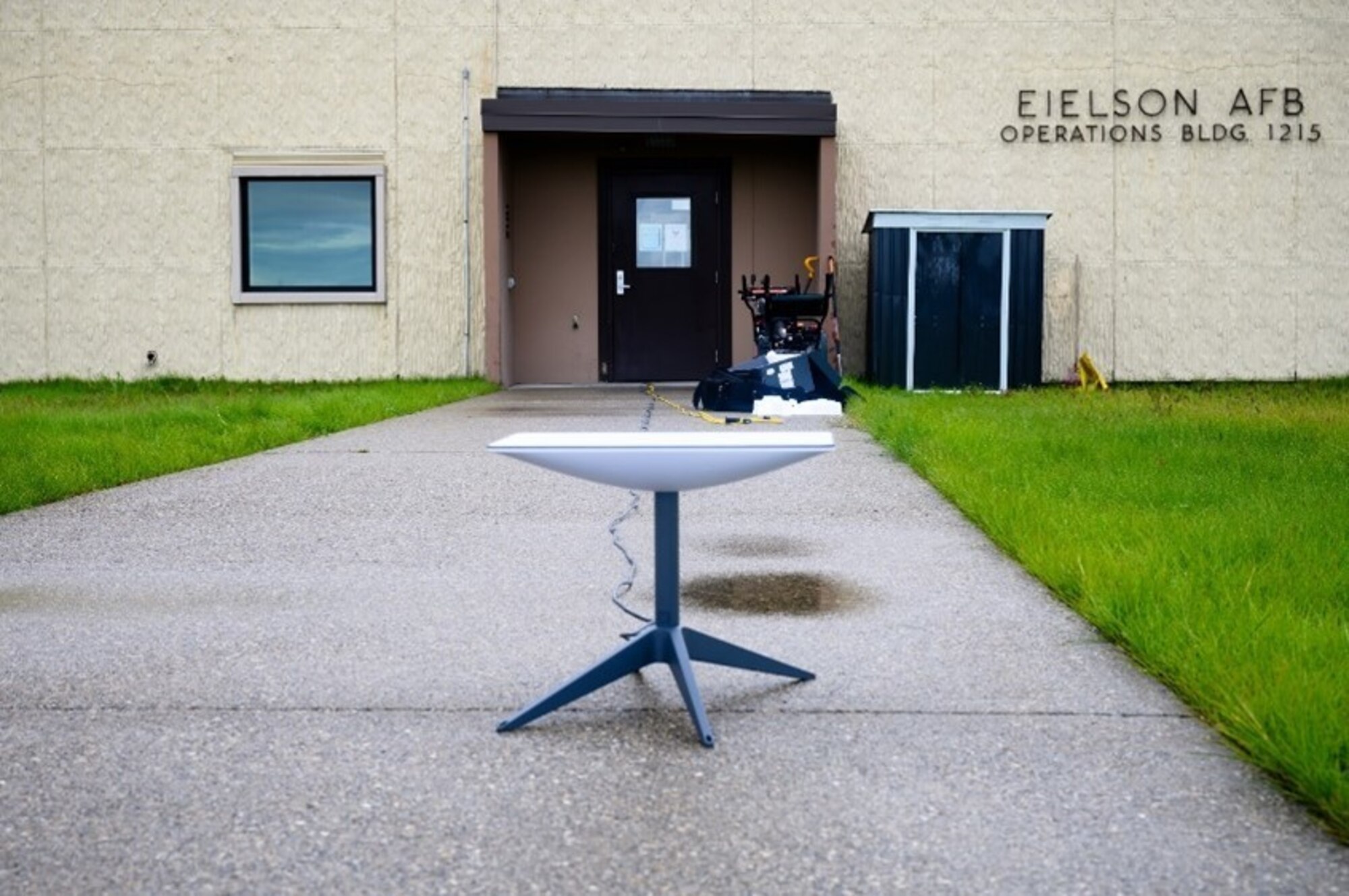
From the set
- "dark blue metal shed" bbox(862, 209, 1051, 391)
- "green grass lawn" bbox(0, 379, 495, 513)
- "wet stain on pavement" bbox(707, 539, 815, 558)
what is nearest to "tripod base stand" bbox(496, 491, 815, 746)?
"wet stain on pavement" bbox(707, 539, 815, 558)

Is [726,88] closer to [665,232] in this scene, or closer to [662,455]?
[665,232]

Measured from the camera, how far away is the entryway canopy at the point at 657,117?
18.7m

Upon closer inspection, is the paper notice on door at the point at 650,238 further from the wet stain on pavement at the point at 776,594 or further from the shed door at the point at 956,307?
the wet stain on pavement at the point at 776,594

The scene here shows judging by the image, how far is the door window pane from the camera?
2088 cm

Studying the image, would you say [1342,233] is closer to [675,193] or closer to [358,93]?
[675,193]

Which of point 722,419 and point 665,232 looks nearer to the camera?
point 722,419

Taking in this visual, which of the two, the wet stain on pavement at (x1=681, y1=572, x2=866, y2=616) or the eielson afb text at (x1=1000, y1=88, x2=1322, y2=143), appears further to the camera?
the eielson afb text at (x1=1000, y1=88, x2=1322, y2=143)

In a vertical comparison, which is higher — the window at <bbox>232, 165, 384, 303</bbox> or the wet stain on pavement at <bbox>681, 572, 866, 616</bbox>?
the window at <bbox>232, 165, 384, 303</bbox>

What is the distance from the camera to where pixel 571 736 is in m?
3.77

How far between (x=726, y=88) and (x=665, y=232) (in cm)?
206

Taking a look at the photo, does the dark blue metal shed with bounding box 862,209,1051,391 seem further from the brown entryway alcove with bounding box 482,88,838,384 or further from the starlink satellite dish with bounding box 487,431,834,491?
the starlink satellite dish with bounding box 487,431,834,491

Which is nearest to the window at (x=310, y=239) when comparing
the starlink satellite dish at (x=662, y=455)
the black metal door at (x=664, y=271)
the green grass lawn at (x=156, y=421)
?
the green grass lawn at (x=156, y=421)

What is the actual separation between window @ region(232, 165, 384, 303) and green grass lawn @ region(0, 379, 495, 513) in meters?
1.15

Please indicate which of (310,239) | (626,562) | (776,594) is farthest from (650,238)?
(776,594)
